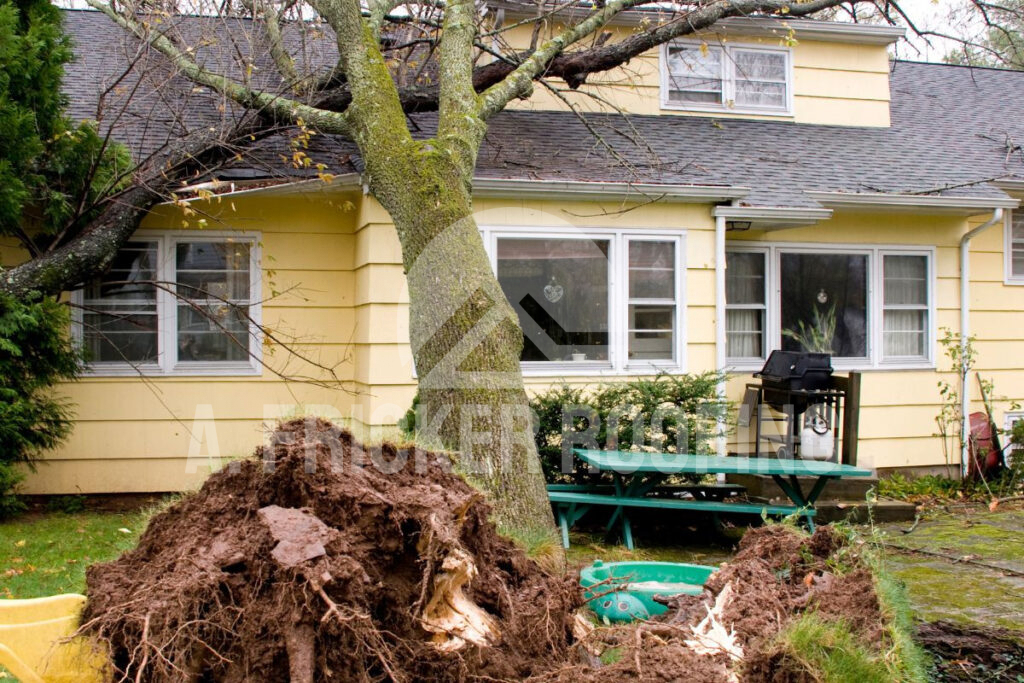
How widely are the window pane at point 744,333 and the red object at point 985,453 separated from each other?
106 inches

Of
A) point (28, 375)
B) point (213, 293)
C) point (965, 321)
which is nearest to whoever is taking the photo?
point (28, 375)

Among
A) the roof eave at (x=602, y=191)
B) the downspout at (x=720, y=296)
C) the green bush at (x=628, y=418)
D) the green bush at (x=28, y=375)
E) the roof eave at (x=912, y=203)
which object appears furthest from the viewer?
the roof eave at (x=912, y=203)

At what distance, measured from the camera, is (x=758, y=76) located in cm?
1152

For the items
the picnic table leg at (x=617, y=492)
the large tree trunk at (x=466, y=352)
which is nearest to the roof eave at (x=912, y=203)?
the picnic table leg at (x=617, y=492)

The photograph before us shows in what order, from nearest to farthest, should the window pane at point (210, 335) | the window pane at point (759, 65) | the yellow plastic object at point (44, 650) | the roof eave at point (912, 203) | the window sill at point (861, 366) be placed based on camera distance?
1. the yellow plastic object at point (44, 650)
2. the window pane at point (210, 335)
3. the roof eave at point (912, 203)
4. the window sill at point (861, 366)
5. the window pane at point (759, 65)

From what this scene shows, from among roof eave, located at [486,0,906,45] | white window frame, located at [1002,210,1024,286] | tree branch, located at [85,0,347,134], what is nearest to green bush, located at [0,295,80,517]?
tree branch, located at [85,0,347,134]

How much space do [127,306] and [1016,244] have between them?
10506 mm

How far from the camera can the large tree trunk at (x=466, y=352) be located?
5.58m

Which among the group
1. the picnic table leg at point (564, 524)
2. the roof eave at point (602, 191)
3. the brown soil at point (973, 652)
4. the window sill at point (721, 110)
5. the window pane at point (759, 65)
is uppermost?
the window pane at point (759, 65)

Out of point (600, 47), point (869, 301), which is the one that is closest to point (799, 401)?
point (869, 301)

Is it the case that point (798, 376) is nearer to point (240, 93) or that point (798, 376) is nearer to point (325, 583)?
point (240, 93)

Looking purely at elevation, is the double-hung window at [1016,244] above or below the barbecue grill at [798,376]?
above

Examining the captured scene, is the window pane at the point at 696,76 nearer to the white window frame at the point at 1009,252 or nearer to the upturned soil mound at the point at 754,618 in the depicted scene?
the white window frame at the point at 1009,252

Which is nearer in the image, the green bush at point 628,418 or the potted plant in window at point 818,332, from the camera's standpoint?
the green bush at point 628,418
